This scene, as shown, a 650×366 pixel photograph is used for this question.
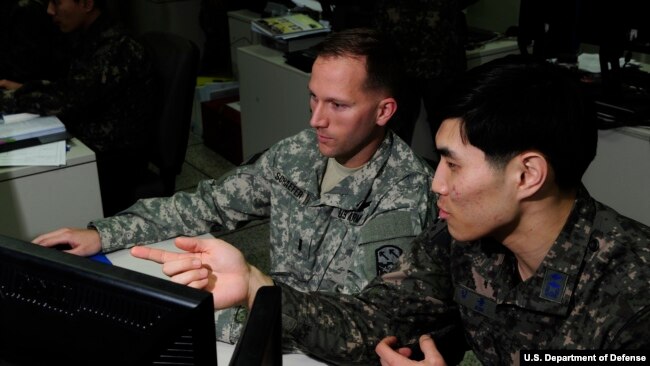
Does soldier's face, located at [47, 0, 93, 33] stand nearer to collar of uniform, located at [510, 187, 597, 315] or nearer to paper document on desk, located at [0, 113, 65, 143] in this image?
paper document on desk, located at [0, 113, 65, 143]

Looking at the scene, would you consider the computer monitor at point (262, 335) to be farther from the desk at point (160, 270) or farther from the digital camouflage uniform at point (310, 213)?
the digital camouflage uniform at point (310, 213)

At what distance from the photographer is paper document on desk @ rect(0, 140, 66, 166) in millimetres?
1877

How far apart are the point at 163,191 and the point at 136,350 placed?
5.99ft

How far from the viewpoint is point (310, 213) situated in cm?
151

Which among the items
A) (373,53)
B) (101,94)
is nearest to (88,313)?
(373,53)

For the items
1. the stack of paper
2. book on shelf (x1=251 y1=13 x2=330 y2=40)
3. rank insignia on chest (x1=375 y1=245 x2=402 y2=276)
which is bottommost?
rank insignia on chest (x1=375 y1=245 x2=402 y2=276)

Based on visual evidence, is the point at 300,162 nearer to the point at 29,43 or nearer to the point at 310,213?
the point at 310,213

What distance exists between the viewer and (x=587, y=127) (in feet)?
3.28

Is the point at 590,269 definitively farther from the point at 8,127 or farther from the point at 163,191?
the point at 8,127

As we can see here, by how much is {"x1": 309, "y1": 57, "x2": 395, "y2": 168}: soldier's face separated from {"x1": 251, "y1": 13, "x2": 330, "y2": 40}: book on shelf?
1693 millimetres

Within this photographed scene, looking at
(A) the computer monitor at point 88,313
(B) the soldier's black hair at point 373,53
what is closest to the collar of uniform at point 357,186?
(B) the soldier's black hair at point 373,53

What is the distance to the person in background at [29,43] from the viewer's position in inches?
117

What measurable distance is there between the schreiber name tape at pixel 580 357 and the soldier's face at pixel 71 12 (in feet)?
6.52

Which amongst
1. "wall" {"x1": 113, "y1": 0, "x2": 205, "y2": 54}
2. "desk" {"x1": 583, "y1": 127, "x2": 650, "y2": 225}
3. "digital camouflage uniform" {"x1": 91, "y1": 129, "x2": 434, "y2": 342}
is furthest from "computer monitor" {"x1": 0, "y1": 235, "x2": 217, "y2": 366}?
"wall" {"x1": 113, "y1": 0, "x2": 205, "y2": 54}
